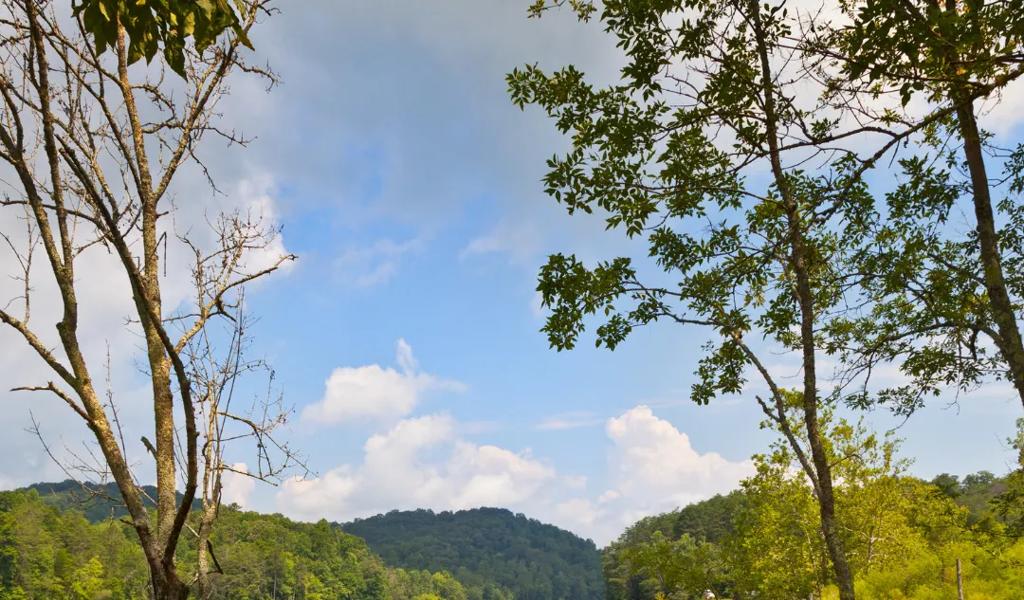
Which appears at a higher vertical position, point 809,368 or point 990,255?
point 990,255

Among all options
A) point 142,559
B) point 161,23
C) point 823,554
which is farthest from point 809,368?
point 142,559

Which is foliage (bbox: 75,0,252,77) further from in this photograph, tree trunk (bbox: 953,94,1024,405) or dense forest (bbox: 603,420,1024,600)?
dense forest (bbox: 603,420,1024,600)

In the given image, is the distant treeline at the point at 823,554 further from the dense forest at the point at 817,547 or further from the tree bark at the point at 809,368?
the tree bark at the point at 809,368

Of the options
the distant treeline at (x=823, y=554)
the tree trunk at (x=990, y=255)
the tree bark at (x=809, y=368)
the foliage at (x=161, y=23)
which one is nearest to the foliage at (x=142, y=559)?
the distant treeline at (x=823, y=554)

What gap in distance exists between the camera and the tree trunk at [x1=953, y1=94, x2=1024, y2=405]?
768 centimetres

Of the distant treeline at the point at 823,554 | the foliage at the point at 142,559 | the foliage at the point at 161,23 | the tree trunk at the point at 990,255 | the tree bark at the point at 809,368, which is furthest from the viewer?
the foliage at the point at 142,559

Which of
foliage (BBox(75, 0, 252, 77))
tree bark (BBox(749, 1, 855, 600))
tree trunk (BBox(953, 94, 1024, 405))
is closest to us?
foliage (BBox(75, 0, 252, 77))

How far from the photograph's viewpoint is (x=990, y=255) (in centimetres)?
812

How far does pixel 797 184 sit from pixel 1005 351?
126 inches

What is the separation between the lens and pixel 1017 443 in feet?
59.0

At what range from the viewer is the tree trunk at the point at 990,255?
768 cm

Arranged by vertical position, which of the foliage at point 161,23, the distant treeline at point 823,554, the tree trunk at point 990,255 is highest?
the tree trunk at point 990,255

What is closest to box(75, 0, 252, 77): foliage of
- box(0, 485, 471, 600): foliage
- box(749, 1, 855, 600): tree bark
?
box(749, 1, 855, 600): tree bark

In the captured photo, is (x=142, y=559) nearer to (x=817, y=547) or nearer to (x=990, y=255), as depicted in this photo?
(x=817, y=547)
